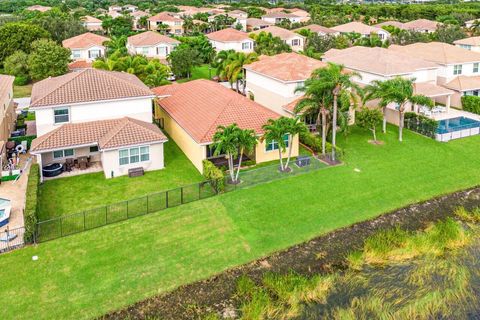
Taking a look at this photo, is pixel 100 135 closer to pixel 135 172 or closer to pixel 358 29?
pixel 135 172

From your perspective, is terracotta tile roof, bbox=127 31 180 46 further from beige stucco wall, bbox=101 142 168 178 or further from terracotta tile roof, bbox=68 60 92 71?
beige stucco wall, bbox=101 142 168 178

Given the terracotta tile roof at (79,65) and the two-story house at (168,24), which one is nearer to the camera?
the terracotta tile roof at (79,65)

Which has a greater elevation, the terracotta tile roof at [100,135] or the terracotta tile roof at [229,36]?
the terracotta tile roof at [229,36]

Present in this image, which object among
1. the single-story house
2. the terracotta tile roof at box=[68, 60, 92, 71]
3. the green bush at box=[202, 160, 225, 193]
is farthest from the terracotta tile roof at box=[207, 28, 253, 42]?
the green bush at box=[202, 160, 225, 193]

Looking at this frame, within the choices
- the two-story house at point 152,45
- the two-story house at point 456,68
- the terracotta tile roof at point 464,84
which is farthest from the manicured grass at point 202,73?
the terracotta tile roof at point 464,84

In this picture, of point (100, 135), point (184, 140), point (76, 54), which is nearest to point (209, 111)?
point (184, 140)

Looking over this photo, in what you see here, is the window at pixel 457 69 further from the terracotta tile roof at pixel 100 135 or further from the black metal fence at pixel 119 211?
the terracotta tile roof at pixel 100 135
